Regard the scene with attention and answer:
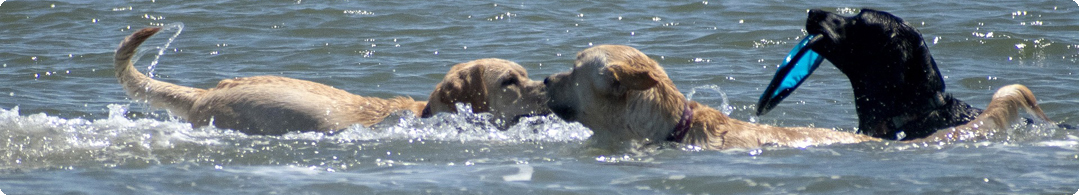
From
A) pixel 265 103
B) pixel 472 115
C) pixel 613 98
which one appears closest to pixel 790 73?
pixel 613 98

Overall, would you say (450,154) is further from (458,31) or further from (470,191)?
(458,31)

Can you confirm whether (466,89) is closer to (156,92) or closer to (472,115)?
(472,115)

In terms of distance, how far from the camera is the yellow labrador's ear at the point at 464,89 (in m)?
6.80

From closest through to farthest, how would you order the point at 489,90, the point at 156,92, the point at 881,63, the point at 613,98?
1. the point at 613,98
2. the point at 881,63
3. the point at 489,90
4. the point at 156,92

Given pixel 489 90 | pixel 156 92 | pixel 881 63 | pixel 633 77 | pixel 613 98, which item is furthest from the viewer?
pixel 156 92

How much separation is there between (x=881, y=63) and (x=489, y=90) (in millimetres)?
2317

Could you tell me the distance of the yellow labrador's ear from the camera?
268 inches

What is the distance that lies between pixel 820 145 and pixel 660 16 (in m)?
7.97

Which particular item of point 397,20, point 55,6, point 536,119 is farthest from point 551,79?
point 55,6

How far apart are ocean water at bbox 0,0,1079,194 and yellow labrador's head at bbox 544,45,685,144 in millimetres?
141

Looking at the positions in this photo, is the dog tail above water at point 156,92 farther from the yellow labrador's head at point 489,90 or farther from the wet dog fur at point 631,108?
the wet dog fur at point 631,108

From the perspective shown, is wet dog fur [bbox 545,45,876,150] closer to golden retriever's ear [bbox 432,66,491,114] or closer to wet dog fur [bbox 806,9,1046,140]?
wet dog fur [bbox 806,9,1046,140]

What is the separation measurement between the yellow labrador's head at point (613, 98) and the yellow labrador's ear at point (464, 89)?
2.77 feet

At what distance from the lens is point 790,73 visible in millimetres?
6879
